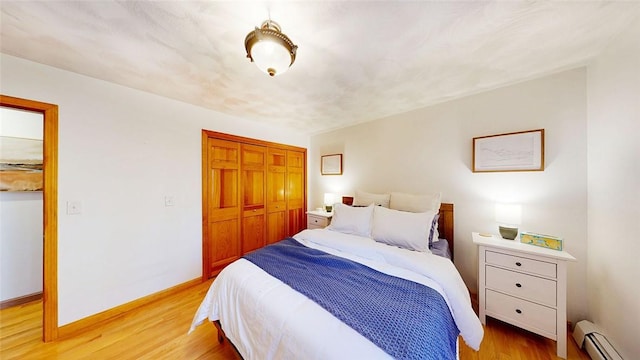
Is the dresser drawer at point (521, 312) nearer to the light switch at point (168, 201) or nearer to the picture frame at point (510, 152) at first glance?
the picture frame at point (510, 152)

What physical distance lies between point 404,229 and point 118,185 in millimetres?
2926

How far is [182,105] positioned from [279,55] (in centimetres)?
194

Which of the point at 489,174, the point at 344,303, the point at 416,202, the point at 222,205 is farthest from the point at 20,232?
the point at 489,174

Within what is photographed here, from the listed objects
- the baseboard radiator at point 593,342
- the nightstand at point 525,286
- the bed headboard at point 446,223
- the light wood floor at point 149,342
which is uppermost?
the bed headboard at point 446,223

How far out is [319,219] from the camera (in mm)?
3400

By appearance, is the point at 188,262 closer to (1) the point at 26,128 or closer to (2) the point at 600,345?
(1) the point at 26,128

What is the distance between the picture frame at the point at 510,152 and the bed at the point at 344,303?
93 centimetres

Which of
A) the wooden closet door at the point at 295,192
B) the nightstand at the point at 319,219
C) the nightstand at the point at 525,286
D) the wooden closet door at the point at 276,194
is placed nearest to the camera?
the nightstand at the point at 525,286

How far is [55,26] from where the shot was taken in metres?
1.29

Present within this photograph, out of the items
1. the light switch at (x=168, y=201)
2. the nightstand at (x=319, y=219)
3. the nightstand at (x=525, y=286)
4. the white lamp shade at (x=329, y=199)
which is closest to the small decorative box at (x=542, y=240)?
the nightstand at (x=525, y=286)

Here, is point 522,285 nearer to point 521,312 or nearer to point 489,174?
point 521,312

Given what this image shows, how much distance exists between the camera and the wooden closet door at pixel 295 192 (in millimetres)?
3826

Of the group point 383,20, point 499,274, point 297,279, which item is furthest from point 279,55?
point 499,274

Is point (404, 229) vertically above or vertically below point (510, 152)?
below
